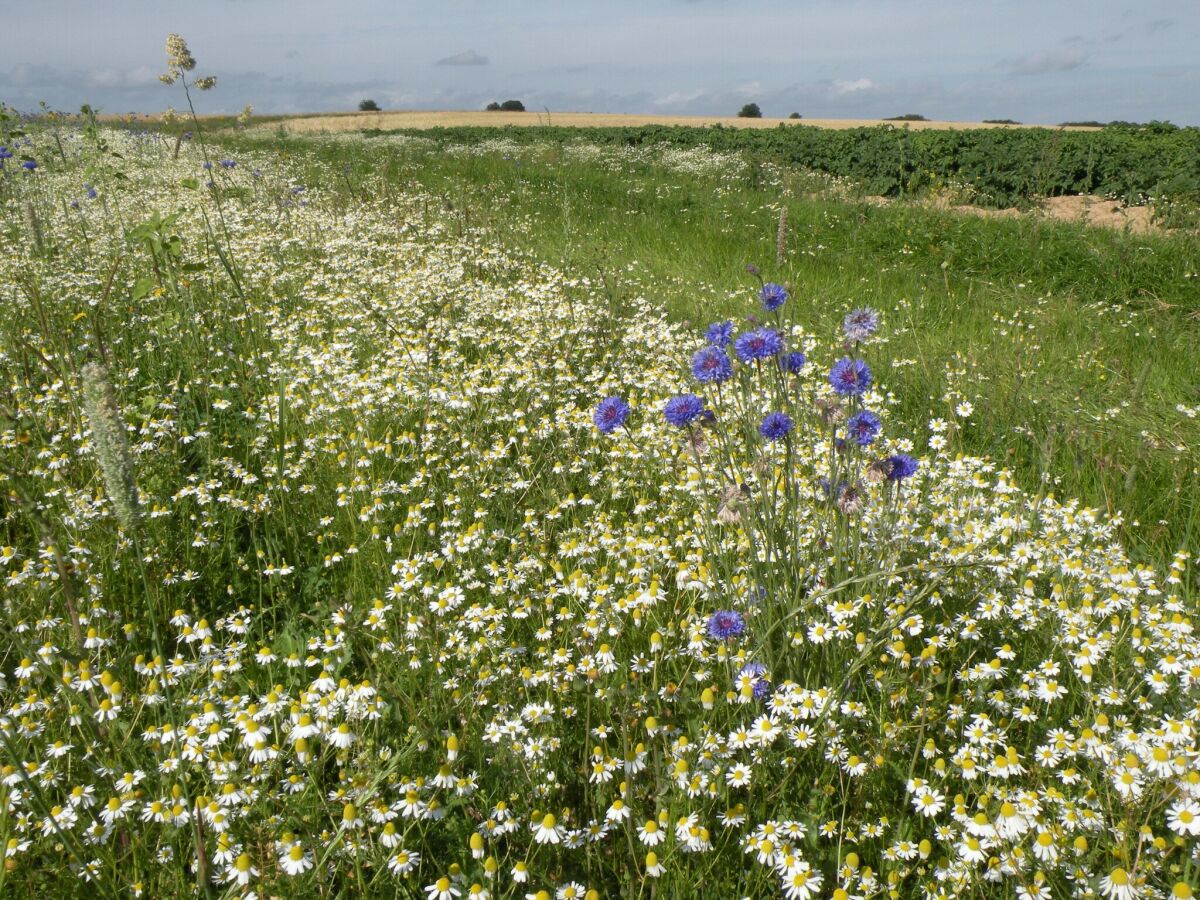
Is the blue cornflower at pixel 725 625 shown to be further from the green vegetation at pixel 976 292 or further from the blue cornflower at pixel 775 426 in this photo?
the green vegetation at pixel 976 292

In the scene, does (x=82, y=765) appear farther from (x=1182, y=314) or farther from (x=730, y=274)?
(x=1182, y=314)

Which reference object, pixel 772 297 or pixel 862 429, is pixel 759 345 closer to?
pixel 772 297

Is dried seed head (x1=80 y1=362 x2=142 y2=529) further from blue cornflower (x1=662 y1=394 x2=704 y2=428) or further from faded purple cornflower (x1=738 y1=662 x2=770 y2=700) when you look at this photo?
faded purple cornflower (x1=738 y1=662 x2=770 y2=700)

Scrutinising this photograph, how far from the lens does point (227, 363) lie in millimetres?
5250

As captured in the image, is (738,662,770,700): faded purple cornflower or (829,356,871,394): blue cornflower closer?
(738,662,770,700): faded purple cornflower

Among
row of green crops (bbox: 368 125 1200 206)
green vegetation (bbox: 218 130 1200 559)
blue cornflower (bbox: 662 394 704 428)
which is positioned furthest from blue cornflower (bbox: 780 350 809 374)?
row of green crops (bbox: 368 125 1200 206)

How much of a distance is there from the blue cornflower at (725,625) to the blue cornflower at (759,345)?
0.83 metres

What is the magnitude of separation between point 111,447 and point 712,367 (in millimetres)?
1668

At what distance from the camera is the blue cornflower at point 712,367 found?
2.42 metres

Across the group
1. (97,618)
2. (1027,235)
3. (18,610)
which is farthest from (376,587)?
(1027,235)

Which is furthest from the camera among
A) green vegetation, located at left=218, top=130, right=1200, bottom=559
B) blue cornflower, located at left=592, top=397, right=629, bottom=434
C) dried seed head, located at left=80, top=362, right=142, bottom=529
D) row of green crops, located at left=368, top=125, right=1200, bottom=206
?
row of green crops, located at left=368, top=125, right=1200, bottom=206

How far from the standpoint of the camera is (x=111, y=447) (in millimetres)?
1565

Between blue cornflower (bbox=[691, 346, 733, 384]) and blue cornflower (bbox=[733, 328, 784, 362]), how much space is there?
0.24 ft

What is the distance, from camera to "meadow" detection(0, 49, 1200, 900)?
1.92 meters
